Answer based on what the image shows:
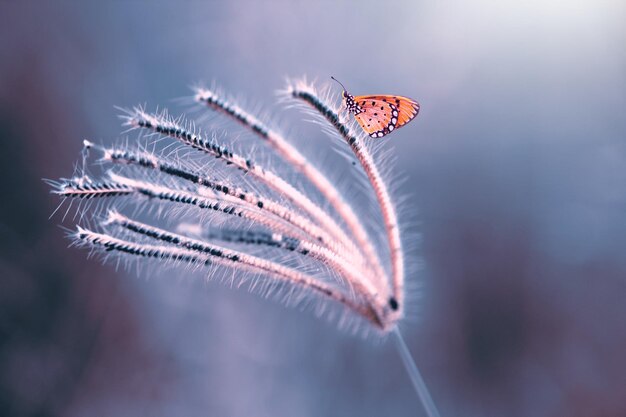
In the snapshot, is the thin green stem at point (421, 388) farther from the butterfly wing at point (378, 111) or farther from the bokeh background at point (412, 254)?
the butterfly wing at point (378, 111)

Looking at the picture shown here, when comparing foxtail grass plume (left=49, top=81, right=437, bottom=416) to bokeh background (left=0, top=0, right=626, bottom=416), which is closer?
foxtail grass plume (left=49, top=81, right=437, bottom=416)

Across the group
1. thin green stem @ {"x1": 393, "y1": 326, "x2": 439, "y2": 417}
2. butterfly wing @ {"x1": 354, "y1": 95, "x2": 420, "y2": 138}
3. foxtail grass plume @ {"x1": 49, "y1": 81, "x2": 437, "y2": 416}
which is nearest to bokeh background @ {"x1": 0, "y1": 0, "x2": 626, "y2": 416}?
thin green stem @ {"x1": 393, "y1": 326, "x2": 439, "y2": 417}

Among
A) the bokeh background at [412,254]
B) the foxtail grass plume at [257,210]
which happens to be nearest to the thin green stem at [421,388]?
the bokeh background at [412,254]

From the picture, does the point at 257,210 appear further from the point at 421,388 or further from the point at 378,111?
the point at 421,388

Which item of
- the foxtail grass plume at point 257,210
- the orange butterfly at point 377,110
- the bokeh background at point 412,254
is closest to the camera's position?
the foxtail grass plume at point 257,210

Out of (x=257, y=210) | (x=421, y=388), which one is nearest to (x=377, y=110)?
(x=257, y=210)

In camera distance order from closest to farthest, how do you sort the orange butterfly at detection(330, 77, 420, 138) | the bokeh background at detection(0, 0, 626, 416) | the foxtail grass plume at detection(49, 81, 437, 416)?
the foxtail grass plume at detection(49, 81, 437, 416), the orange butterfly at detection(330, 77, 420, 138), the bokeh background at detection(0, 0, 626, 416)

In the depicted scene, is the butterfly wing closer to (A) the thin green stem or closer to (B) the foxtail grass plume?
(B) the foxtail grass plume
